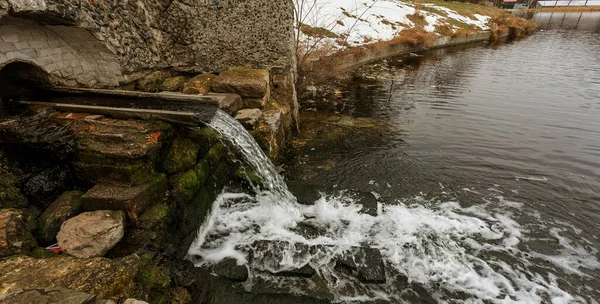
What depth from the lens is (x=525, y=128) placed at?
743 centimetres

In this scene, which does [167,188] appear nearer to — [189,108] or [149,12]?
[189,108]

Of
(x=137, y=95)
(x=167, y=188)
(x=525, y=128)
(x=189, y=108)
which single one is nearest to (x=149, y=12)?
(x=137, y=95)

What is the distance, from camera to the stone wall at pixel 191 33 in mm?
3949

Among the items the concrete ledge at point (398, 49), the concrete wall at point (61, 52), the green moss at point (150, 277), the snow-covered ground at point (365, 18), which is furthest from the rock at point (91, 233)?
the snow-covered ground at point (365, 18)

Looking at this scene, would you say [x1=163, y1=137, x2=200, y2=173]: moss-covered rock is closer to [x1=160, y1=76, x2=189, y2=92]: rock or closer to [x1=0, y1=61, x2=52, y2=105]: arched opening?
[x1=160, y1=76, x2=189, y2=92]: rock

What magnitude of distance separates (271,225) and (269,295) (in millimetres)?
1195

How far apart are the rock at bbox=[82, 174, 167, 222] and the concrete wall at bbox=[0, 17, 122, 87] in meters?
1.90

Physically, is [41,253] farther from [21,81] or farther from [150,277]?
[21,81]

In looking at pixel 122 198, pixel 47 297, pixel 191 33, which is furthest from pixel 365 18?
pixel 47 297

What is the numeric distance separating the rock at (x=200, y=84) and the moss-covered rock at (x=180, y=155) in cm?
147

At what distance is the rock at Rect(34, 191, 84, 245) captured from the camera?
264 cm

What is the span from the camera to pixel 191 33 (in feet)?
17.4

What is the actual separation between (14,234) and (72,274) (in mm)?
755

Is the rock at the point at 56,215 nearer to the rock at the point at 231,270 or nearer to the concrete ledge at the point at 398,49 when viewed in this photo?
the rock at the point at 231,270
